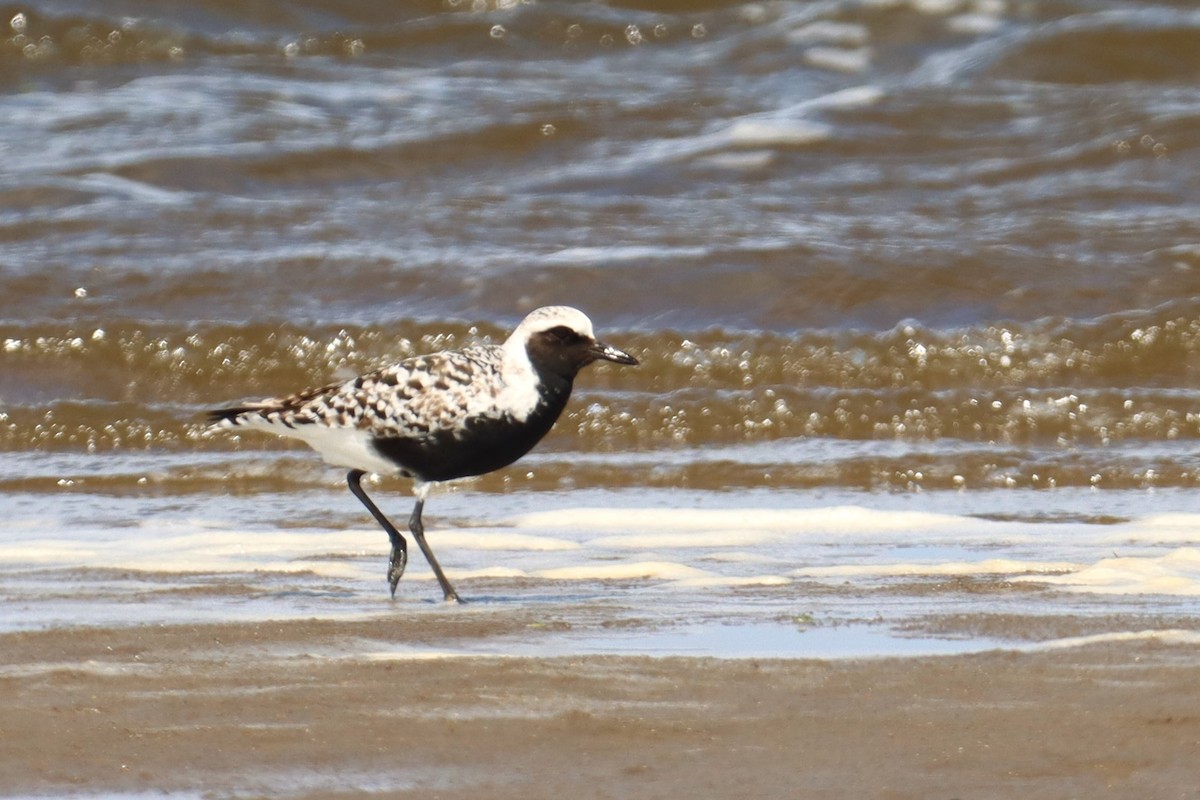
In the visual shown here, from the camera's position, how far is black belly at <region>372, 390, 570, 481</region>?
5.98m

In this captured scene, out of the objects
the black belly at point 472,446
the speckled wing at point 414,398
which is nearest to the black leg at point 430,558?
the black belly at point 472,446

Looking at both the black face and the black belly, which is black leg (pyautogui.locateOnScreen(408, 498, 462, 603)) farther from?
the black face

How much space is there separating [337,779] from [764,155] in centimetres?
1042

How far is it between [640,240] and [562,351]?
5484 mm

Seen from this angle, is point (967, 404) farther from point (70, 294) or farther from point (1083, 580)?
point (70, 294)

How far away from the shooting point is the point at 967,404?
29.5 feet

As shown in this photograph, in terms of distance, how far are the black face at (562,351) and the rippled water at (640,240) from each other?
0.78 metres

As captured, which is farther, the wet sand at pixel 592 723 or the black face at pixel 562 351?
the black face at pixel 562 351

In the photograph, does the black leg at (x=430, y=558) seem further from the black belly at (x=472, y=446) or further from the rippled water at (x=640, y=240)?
the rippled water at (x=640, y=240)

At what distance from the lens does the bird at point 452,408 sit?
5.97 meters

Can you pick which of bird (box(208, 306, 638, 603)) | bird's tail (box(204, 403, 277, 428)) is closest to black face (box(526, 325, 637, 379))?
bird (box(208, 306, 638, 603))

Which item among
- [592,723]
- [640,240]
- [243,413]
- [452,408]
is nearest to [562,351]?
[452,408]

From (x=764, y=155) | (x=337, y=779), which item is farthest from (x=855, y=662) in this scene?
(x=764, y=155)

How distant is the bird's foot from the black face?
731mm
